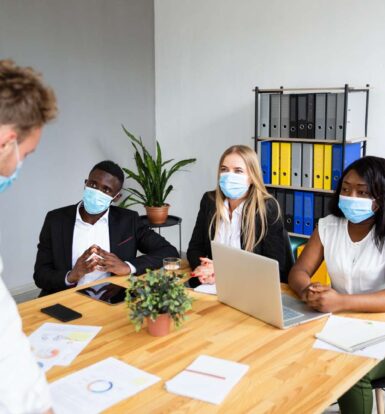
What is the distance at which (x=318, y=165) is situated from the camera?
3.82 meters

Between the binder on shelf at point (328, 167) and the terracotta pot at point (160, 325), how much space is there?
7.63ft

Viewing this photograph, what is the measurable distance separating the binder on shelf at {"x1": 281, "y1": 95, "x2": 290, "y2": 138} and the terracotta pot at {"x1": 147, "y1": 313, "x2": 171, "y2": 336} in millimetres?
2477

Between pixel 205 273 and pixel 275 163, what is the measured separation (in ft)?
6.32

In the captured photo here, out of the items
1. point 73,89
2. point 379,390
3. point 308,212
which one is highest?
point 73,89

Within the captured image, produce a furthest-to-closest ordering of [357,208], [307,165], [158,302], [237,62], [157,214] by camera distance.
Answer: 1. [237,62]
2. [157,214]
3. [307,165]
4. [357,208]
5. [158,302]

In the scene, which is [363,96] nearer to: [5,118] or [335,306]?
[335,306]

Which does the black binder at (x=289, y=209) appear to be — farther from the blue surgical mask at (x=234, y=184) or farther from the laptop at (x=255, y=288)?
the laptop at (x=255, y=288)

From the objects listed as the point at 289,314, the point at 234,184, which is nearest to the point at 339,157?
the point at 234,184

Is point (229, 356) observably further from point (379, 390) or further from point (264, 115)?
point (264, 115)

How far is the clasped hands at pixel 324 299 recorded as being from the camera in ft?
6.32

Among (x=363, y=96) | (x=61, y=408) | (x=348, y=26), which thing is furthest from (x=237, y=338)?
(x=348, y=26)

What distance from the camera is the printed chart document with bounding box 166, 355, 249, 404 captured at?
1400mm

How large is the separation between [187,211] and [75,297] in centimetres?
300

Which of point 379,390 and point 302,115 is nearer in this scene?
point 379,390
